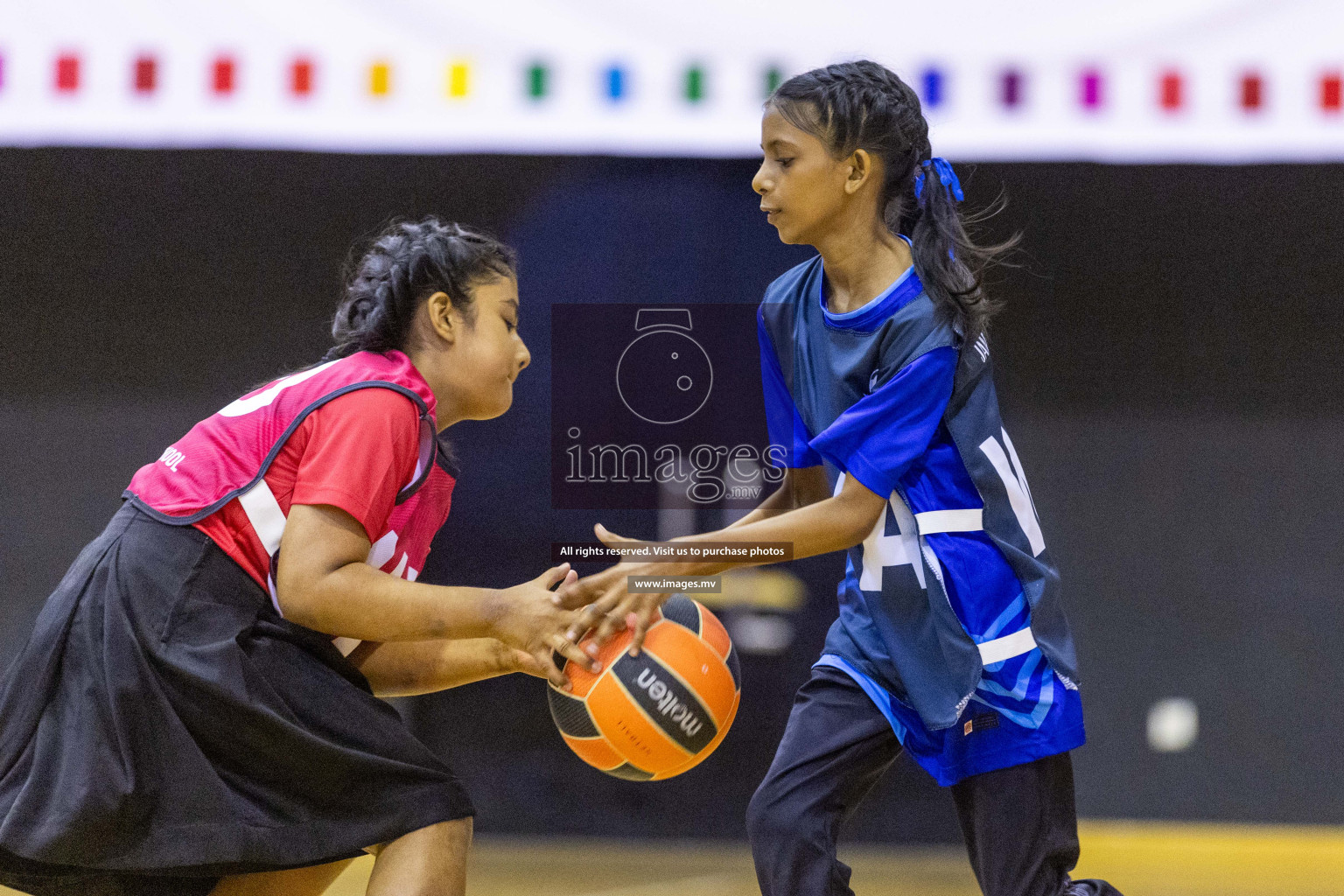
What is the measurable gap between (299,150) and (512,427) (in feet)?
3.44

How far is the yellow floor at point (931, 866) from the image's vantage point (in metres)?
3.14

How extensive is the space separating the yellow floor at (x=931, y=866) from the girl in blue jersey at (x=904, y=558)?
4.61ft

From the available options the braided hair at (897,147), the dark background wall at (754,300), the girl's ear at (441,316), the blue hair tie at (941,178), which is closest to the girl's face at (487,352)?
the girl's ear at (441,316)

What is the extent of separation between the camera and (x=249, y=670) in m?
1.62

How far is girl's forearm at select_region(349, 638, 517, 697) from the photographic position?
6.40ft

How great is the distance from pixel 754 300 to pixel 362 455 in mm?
2155

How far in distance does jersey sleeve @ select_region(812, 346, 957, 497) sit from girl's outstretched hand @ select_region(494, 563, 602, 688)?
0.49m

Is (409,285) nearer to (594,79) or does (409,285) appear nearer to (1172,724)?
(594,79)

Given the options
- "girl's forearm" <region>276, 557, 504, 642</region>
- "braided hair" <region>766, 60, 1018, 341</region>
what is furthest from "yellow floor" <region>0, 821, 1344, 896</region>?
"braided hair" <region>766, 60, 1018, 341</region>

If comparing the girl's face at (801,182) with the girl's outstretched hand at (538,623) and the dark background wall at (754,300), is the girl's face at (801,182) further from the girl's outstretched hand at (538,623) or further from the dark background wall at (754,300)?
the dark background wall at (754,300)

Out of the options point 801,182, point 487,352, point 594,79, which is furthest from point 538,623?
point 594,79

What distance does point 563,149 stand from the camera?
3.48 meters

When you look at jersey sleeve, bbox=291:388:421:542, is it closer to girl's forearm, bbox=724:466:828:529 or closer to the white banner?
girl's forearm, bbox=724:466:828:529

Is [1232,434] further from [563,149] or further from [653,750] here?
[653,750]
